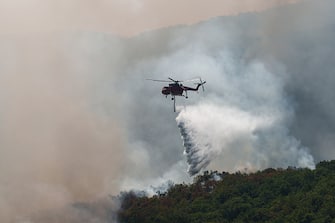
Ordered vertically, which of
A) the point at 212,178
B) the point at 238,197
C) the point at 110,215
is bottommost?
the point at 110,215

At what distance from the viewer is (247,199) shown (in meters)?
119

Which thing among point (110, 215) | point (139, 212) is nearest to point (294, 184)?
point (139, 212)

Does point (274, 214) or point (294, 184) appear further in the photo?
point (294, 184)

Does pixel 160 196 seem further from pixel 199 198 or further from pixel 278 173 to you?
pixel 278 173

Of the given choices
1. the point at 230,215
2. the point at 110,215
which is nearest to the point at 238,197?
the point at 230,215

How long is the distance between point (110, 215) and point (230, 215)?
2318 cm

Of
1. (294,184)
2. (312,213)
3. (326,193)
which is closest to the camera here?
(312,213)

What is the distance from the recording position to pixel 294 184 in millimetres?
122000

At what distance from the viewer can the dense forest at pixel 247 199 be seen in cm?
10788

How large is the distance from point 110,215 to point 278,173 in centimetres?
4068

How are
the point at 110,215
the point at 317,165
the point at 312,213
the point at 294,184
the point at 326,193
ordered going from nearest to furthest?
the point at 110,215, the point at 312,213, the point at 326,193, the point at 294,184, the point at 317,165

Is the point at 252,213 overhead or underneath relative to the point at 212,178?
underneath

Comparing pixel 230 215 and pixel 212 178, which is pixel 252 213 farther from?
pixel 212 178

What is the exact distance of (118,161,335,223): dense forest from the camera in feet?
354
